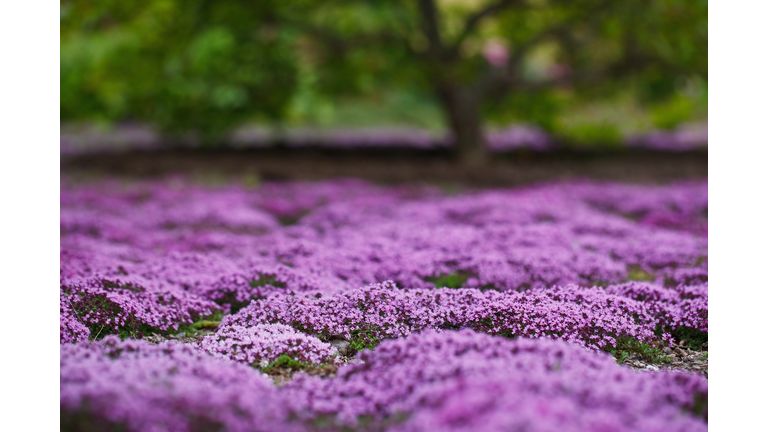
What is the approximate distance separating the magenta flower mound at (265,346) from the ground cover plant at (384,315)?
0.01 metres

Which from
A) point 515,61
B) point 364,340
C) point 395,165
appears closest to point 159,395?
point 364,340

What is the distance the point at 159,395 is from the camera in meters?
3.09

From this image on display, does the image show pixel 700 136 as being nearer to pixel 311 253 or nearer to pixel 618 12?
pixel 618 12

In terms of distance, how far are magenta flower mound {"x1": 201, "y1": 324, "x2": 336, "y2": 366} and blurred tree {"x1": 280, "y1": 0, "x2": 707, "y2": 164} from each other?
9.24 m

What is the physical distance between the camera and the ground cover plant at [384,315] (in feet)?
10.1

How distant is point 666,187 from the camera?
11609 millimetres

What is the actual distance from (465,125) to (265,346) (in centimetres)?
1061

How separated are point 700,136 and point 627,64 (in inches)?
367

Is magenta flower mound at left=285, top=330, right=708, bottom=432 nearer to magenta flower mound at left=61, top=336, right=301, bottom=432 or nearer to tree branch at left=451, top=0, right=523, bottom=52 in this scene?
magenta flower mound at left=61, top=336, right=301, bottom=432

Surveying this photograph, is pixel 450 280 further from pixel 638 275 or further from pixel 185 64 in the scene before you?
pixel 185 64

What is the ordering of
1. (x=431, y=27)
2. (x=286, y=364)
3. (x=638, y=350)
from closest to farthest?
1. (x=286, y=364)
2. (x=638, y=350)
3. (x=431, y=27)

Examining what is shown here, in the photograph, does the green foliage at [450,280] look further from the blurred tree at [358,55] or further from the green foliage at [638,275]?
the blurred tree at [358,55]

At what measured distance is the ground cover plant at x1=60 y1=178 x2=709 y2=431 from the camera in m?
3.07

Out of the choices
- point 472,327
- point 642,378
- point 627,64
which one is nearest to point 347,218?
point 472,327
